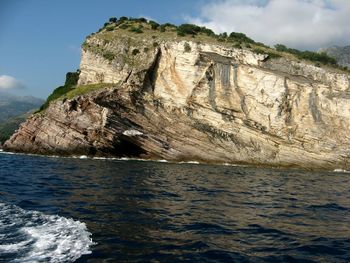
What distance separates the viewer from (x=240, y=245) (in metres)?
13.0

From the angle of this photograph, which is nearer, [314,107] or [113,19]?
[314,107]

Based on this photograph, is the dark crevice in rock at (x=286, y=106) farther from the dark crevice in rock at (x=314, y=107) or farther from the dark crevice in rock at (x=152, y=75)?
the dark crevice in rock at (x=152, y=75)

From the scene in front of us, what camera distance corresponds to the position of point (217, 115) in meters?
47.1

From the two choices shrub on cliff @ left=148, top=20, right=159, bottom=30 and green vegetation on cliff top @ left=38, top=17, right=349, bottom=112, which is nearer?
green vegetation on cliff top @ left=38, top=17, right=349, bottom=112

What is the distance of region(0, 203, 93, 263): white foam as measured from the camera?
1106 centimetres

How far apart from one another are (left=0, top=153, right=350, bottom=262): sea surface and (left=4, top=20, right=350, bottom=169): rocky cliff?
19.4 meters

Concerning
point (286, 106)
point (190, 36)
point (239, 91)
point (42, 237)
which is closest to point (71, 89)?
point (190, 36)

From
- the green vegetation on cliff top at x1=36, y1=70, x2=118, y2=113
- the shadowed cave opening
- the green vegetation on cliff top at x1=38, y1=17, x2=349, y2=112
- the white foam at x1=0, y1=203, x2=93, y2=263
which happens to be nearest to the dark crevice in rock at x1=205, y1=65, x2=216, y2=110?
the green vegetation on cliff top at x1=38, y1=17, x2=349, y2=112

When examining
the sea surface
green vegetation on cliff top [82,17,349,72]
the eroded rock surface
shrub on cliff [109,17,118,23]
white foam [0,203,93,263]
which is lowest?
the sea surface

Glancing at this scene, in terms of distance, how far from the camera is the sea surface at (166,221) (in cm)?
1187

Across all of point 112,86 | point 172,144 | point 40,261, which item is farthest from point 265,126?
point 40,261

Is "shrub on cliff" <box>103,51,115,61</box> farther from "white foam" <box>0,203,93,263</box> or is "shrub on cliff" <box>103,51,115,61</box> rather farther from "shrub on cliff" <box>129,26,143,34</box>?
"white foam" <box>0,203,93,263</box>

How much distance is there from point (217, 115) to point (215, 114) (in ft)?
0.86

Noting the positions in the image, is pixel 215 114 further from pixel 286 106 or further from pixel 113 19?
pixel 113 19
